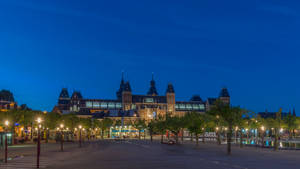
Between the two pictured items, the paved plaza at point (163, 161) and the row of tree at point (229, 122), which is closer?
the paved plaza at point (163, 161)

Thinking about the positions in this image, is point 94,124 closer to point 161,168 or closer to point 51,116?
point 51,116

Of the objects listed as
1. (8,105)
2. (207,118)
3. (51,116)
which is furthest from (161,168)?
(8,105)

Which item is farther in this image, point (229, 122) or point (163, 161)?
point (229, 122)

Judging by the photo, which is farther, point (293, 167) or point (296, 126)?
point (296, 126)

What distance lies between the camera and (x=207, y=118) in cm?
11125

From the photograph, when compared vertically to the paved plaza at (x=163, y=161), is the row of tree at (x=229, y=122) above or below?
above

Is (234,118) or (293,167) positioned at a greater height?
(234,118)

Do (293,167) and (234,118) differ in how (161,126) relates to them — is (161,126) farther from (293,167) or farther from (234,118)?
(293,167)

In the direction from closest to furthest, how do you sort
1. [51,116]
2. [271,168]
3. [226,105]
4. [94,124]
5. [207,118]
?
[271,168] → [226,105] → [207,118] → [51,116] → [94,124]

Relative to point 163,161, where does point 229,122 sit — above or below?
above

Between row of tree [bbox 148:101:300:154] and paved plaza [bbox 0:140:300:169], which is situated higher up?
row of tree [bbox 148:101:300:154]

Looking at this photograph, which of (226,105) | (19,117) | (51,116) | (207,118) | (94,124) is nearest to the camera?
(226,105)

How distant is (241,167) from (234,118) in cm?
2608

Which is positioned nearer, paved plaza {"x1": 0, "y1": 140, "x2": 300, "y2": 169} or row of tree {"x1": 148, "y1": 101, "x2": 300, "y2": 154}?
paved plaza {"x1": 0, "y1": 140, "x2": 300, "y2": 169}
